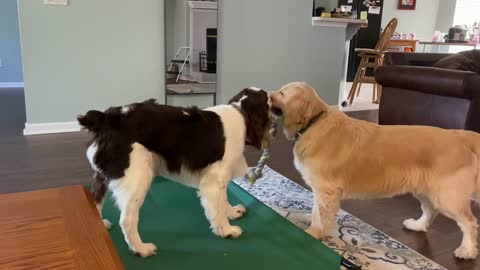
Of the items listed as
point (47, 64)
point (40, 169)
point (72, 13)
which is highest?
point (72, 13)

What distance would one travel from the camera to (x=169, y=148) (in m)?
1.57

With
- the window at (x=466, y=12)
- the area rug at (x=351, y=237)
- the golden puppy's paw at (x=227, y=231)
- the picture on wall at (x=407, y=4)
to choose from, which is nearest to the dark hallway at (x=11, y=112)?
the area rug at (x=351, y=237)

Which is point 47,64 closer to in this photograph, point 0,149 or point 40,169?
point 0,149

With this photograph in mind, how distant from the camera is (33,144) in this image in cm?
341

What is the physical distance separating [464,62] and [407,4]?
622 cm

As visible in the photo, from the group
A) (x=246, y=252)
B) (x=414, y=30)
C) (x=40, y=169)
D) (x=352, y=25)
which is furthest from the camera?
(x=414, y=30)

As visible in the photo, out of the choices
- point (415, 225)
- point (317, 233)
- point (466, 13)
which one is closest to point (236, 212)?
point (317, 233)

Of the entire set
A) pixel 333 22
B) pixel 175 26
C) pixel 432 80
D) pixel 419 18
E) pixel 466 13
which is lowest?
pixel 432 80

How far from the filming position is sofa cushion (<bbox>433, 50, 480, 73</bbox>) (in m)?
3.16

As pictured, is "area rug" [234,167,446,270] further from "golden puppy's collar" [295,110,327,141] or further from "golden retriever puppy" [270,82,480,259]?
"golden puppy's collar" [295,110,327,141]

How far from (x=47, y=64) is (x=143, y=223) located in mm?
2466

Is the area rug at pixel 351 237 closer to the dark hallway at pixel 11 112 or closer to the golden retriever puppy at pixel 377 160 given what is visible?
the golden retriever puppy at pixel 377 160

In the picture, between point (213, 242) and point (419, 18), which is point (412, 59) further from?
point (419, 18)

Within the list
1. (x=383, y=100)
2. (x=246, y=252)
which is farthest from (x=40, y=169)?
(x=383, y=100)
